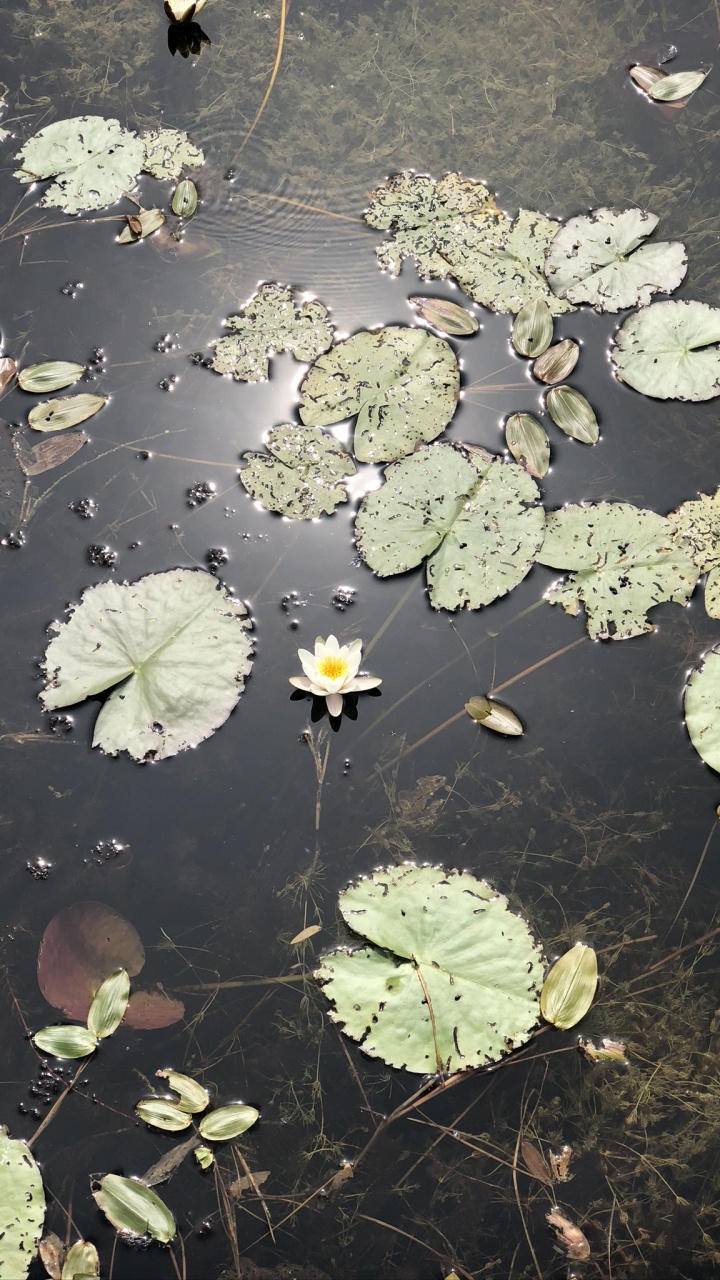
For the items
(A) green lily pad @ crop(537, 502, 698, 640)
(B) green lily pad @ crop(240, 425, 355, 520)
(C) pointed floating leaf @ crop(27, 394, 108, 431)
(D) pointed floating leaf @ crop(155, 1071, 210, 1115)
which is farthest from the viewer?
(C) pointed floating leaf @ crop(27, 394, 108, 431)

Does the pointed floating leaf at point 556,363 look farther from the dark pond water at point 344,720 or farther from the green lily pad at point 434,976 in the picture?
the green lily pad at point 434,976

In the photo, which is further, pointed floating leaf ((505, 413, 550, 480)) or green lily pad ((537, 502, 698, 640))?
pointed floating leaf ((505, 413, 550, 480))

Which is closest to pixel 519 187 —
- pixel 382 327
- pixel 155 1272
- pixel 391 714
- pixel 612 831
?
pixel 382 327

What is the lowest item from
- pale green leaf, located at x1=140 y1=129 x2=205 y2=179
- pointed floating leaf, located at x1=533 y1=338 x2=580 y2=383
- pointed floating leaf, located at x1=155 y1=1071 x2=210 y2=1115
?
pointed floating leaf, located at x1=155 y1=1071 x2=210 y2=1115

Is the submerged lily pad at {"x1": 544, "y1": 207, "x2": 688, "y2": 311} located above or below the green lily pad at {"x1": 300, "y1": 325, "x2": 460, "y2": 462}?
above

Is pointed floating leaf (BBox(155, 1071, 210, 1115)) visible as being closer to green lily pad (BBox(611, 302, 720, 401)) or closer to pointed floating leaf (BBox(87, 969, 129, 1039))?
pointed floating leaf (BBox(87, 969, 129, 1039))

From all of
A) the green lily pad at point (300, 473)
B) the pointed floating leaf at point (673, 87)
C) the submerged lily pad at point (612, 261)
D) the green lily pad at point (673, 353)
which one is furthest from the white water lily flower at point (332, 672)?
the pointed floating leaf at point (673, 87)

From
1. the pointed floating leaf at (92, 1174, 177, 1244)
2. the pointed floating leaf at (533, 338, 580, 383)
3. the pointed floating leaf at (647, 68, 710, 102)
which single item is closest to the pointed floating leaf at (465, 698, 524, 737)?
the pointed floating leaf at (533, 338, 580, 383)

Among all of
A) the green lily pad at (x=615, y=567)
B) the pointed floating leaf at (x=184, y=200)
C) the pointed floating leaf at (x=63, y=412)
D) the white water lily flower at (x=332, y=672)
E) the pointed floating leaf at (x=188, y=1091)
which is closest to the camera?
the pointed floating leaf at (x=188, y=1091)

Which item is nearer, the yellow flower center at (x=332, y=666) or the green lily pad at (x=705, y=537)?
the yellow flower center at (x=332, y=666)
